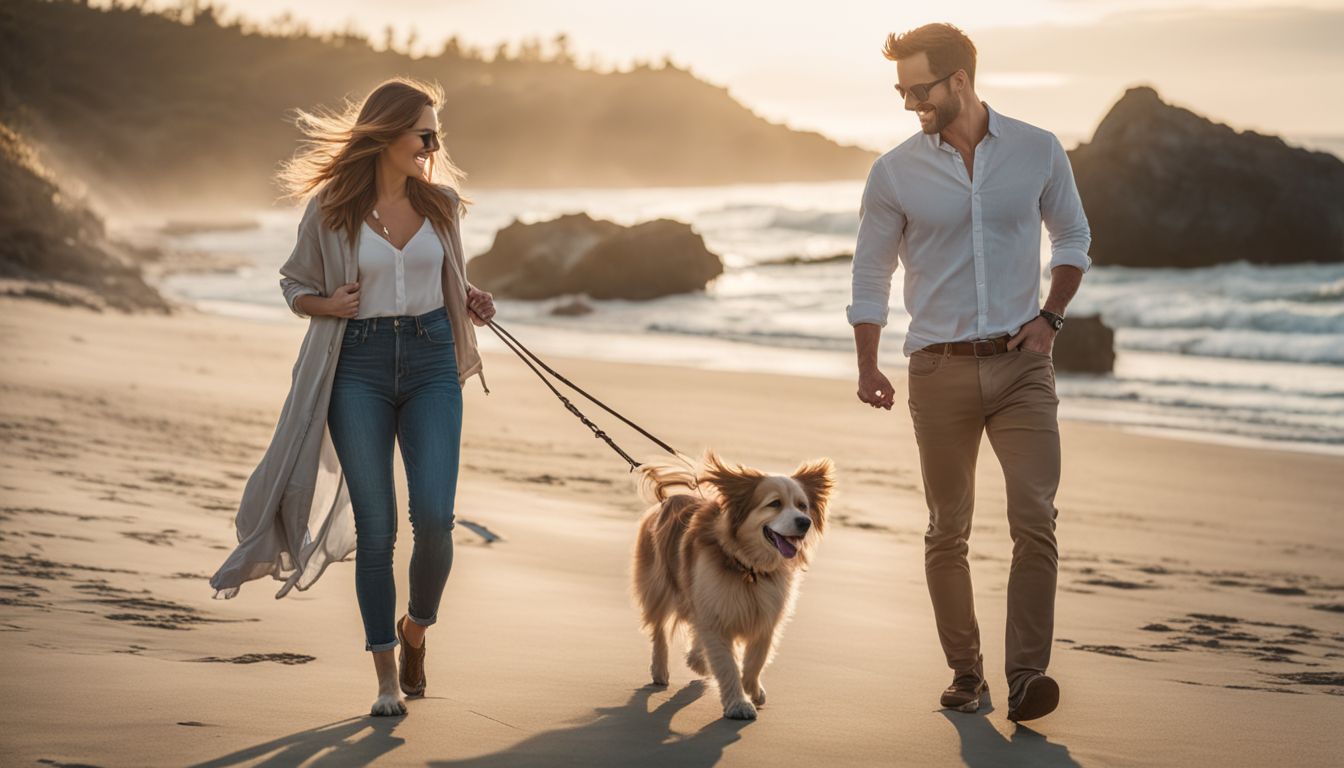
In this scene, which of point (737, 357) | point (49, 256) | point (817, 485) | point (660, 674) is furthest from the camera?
point (737, 357)

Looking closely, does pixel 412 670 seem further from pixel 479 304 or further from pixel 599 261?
pixel 599 261

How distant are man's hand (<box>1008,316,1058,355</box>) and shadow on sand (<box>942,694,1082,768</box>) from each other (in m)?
1.20

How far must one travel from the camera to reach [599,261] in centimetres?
2934

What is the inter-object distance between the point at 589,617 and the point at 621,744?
6.64 feet

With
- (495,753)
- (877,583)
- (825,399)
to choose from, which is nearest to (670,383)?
(825,399)

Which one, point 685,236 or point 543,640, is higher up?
point 685,236

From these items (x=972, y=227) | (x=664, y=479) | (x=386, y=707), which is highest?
(x=972, y=227)

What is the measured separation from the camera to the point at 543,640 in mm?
5746

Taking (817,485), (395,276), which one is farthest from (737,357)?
(395,276)

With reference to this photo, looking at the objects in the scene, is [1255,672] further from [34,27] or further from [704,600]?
[34,27]

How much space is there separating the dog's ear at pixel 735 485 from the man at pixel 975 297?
501mm

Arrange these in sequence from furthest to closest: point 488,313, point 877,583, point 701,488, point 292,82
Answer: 1. point 292,82
2. point 877,583
3. point 701,488
4. point 488,313

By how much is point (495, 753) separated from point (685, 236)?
27018 mm

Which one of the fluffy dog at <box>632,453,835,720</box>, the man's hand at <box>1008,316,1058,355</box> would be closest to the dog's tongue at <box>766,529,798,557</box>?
the fluffy dog at <box>632,453,835,720</box>
